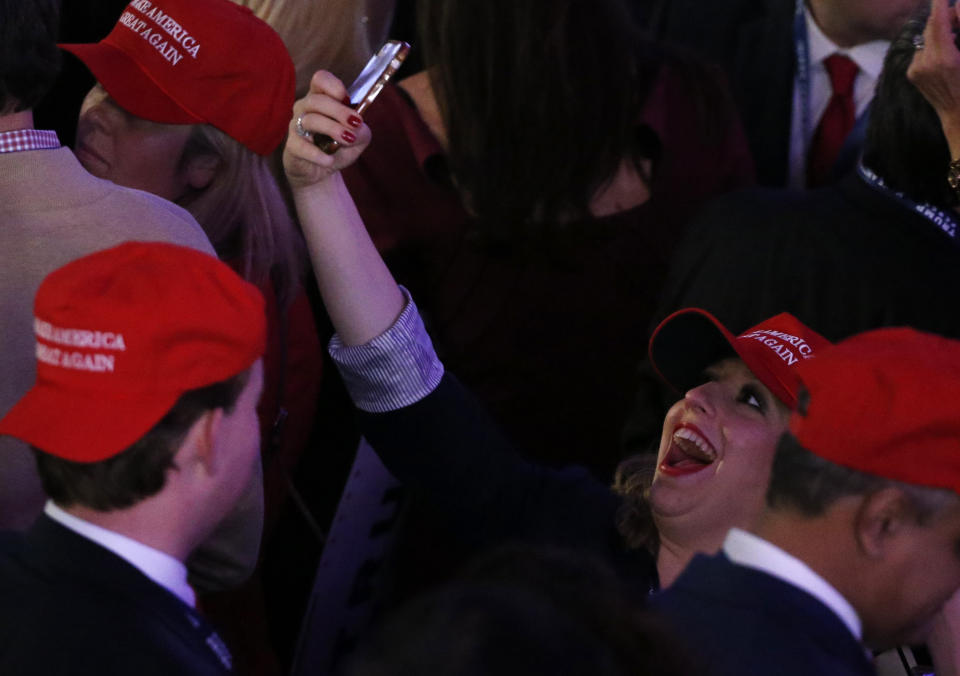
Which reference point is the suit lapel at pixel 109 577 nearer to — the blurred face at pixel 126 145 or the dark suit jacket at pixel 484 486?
the dark suit jacket at pixel 484 486

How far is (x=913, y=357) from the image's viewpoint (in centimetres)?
144

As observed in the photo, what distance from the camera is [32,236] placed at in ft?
5.90

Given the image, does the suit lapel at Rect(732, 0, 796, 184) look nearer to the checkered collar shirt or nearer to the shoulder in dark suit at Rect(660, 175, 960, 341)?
the shoulder in dark suit at Rect(660, 175, 960, 341)

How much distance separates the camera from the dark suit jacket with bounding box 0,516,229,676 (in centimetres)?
126

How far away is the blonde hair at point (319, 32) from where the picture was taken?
8.56 feet

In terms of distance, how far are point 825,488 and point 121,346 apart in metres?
0.76

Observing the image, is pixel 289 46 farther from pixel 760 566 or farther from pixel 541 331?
pixel 760 566

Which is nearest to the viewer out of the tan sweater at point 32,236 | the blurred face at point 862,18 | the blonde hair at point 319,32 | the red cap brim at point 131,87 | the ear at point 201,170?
the tan sweater at point 32,236

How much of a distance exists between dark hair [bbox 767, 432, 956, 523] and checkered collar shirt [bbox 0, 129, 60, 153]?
43.8 inches

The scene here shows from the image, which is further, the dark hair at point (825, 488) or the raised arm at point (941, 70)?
the raised arm at point (941, 70)

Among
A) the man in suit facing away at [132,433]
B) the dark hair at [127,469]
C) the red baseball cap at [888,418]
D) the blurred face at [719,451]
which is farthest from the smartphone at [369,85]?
the red baseball cap at [888,418]

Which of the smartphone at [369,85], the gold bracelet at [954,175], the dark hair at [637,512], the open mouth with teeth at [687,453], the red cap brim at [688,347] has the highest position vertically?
the smartphone at [369,85]

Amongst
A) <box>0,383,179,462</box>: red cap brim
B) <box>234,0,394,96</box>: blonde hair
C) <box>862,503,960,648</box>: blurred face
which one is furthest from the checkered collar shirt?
<box>862,503,960,648</box>: blurred face

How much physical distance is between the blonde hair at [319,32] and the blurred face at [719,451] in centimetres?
100
